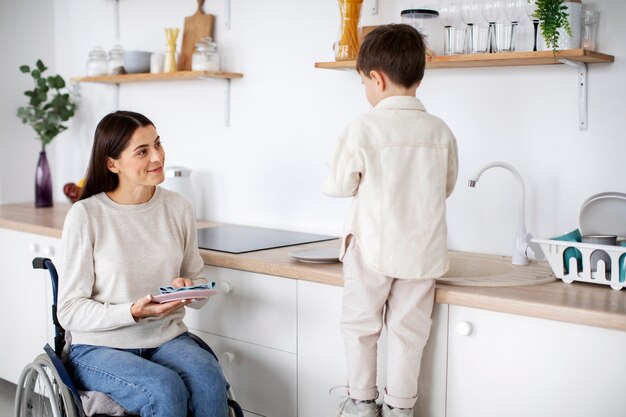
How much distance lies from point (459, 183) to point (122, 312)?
1134mm

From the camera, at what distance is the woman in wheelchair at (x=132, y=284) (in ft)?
6.47

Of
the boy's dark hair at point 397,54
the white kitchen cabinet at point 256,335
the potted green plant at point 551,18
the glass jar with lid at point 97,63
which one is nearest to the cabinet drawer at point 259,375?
the white kitchen cabinet at point 256,335

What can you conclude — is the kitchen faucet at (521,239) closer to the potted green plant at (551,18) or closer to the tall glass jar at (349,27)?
the potted green plant at (551,18)

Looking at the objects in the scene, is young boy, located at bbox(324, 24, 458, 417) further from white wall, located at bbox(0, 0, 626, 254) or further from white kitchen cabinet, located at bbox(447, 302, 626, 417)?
white wall, located at bbox(0, 0, 626, 254)

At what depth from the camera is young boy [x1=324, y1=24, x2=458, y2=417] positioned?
188 centimetres

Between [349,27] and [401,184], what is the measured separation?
31.7 inches

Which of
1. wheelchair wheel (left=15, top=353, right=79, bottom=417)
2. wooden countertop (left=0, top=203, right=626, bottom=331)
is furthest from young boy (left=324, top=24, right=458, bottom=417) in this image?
wheelchair wheel (left=15, top=353, right=79, bottom=417)

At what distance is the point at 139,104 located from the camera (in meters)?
3.49

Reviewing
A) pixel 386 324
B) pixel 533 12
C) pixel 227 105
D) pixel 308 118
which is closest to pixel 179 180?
pixel 227 105

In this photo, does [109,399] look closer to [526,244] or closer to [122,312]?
[122,312]

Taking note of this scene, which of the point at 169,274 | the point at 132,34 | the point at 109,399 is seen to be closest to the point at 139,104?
the point at 132,34

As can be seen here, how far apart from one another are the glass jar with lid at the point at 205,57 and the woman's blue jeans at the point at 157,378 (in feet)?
4.09

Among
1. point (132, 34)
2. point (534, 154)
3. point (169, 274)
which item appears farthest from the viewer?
point (132, 34)

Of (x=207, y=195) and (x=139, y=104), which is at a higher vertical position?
(x=139, y=104)
